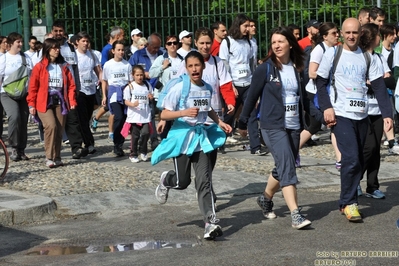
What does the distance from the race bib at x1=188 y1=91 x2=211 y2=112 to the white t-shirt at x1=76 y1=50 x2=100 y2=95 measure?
6.53 metres

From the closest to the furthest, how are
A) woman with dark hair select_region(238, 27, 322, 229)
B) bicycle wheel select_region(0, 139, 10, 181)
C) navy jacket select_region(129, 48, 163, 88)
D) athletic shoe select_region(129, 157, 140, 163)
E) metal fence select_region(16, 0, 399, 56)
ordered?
1. woman with dark hair select_region(238, 27, 322, 229)
2. bicycle wheel select_region(0, 139, 10, 181)
3. athletic shoe select_region(129, 157, 140, 163)
4. navy jacket select_region(129, 48, 163, 88)
5. metal fence select_region(16, 0, 399, 56)

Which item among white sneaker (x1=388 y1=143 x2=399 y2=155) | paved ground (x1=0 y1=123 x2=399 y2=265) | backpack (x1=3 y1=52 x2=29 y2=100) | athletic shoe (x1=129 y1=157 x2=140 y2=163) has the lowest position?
paved ground (x1=0 y1=123 x2=399 y2=265)

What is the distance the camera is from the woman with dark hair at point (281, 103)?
8.53 metres

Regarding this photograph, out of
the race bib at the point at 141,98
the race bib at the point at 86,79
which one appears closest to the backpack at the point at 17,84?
the race bib at the point at 86,79

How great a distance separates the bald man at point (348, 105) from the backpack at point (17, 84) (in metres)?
6.05

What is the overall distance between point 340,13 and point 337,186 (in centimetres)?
782

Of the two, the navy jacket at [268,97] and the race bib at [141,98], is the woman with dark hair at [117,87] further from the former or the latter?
the navy jacket at [268,97]

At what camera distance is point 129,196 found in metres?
10.4

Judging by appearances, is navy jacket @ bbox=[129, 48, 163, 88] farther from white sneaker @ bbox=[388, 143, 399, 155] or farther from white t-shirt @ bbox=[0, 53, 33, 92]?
white sneaker @ bbox=[388, 143, 399, 155]

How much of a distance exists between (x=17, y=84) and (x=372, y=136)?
19.8ft

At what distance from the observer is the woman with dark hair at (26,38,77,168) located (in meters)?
12.8

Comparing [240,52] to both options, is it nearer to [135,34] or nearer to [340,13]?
[135,34]

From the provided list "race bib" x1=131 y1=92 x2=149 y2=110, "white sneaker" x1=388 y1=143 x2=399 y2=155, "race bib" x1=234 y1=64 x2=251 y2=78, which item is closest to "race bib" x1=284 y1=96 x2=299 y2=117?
"race bib" x1=131 y1=92 x2=149 y2=110

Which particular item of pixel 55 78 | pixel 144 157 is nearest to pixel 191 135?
pixel 55 78
